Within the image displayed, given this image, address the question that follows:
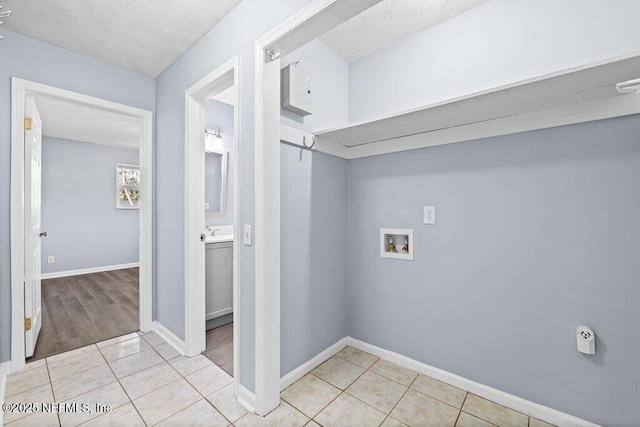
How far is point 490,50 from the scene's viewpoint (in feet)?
6.01

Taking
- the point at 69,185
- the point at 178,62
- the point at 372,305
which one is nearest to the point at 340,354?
the point at 372,305

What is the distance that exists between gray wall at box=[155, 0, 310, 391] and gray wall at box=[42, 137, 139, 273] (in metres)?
3.70

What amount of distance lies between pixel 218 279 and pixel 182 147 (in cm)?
131

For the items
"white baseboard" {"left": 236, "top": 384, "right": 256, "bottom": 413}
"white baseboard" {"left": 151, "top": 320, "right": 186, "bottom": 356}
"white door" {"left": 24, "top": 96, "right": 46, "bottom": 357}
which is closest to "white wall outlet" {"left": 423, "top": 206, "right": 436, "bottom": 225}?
"white baseboard" {"left": 236, "top": 384, "right": 256, "bottom": 413}

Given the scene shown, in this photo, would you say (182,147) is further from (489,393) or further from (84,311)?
(489,393)

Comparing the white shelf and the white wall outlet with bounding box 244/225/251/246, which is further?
the white wall outlet with bounding box 244/225/251/246

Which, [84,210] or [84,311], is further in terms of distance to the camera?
[84,210]

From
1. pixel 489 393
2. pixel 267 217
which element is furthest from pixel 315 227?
pixel 489 393

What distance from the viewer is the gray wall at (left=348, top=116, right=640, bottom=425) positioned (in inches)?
54.3

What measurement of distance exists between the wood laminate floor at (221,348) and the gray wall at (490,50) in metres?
2.27

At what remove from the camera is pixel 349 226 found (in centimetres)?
241

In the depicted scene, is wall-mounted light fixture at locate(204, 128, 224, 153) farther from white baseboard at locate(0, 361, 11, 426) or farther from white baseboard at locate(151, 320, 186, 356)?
white baseboard at locate(0, 361, 11, 426)

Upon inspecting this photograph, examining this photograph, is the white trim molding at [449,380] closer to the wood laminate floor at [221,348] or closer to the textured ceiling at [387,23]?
the wood laminate floor at [221,348]

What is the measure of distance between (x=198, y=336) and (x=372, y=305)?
1429mm
